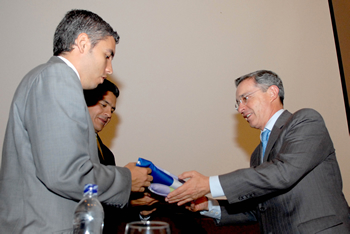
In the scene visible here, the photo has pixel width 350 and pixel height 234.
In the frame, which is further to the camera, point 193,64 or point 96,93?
point 193,64

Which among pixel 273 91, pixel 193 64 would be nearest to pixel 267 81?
pixel 273 91

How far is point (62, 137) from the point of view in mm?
1048

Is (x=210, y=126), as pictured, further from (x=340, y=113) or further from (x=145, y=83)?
(x=340, y=113)

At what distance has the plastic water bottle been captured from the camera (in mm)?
1001

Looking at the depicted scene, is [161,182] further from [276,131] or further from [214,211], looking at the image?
[276,131]

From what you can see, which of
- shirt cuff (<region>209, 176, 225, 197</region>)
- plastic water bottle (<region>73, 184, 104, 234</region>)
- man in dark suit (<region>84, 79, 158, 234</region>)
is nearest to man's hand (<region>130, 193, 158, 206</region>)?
man in dark suit (<region>84, 79, 158, 234</region>)

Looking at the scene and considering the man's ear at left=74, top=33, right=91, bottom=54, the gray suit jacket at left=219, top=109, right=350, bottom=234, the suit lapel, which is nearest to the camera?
the man's ear at left=74, top=33, right=91, bottom=54

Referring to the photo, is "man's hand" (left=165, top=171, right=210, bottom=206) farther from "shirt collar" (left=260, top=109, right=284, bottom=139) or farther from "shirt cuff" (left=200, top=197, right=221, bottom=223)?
"shirt collar" (left=260, top=109, right=284, bottom=139)

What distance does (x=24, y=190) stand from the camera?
3.67ft

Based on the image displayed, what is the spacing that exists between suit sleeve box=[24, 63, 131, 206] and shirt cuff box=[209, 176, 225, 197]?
69cm

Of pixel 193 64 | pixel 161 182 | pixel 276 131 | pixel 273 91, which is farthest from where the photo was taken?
pixel 193 64

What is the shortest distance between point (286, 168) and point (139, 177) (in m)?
0.82

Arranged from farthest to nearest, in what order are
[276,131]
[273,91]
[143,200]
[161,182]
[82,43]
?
[273,91] < [143,200] < [276,131] < [161,182] < [82,43]

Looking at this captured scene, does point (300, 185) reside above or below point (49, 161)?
below
